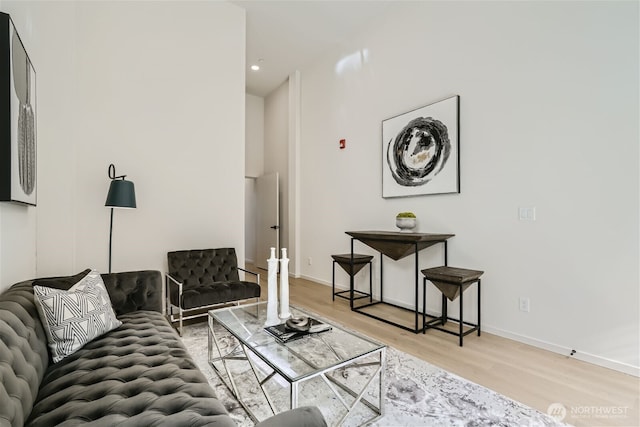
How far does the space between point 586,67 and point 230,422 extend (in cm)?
327

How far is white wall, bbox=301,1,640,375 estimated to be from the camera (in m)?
2.26

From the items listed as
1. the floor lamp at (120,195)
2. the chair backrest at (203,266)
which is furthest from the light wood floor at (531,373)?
the floor lamp at (120,195)

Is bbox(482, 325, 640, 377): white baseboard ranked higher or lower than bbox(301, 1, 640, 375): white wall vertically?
lower

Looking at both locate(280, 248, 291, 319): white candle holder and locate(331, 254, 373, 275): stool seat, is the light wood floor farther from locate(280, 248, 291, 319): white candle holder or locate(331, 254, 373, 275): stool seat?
locate(280, 248, 291, 319): white candle holder

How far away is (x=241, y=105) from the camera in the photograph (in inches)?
158

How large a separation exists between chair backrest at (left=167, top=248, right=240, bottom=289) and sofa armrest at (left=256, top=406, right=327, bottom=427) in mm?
2623

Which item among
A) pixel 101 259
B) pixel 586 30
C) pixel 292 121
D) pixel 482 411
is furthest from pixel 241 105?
pixel 482 411

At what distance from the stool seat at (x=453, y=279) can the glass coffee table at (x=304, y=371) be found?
3.07ft

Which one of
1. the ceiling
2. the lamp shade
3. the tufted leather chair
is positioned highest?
the ceiling

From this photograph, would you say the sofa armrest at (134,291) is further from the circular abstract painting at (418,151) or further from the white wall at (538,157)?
the circular abstract painting at (418,151)

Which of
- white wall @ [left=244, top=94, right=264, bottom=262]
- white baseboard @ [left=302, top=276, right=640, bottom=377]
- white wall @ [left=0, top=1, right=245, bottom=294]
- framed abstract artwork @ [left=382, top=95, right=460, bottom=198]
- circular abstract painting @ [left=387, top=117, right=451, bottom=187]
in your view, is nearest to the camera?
white baseboard @ [left=302, top=276, right=640, bottom=377]

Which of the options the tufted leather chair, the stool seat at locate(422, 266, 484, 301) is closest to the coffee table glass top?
the tufted leather chair

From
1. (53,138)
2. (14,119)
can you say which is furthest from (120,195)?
(14,119)

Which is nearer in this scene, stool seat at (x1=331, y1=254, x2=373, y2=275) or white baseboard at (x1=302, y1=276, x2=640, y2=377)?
white baseboard at (x1=302, y1=276, x2=640, y2=377)
